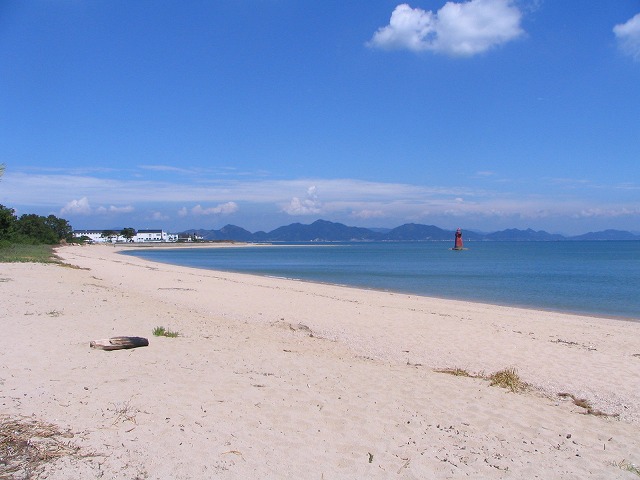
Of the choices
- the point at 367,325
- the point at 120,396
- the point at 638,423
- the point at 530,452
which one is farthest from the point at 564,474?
the point at 367,325

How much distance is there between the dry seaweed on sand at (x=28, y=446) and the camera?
430 cm

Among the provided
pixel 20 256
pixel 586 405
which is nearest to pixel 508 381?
pixel 586 405

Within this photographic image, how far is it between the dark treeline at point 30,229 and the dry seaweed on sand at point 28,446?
155 ft

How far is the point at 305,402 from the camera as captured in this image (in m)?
6.62

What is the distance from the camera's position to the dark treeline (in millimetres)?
49875

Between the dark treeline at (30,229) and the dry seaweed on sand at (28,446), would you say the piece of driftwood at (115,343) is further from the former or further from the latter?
the dark treeline at (30,229)

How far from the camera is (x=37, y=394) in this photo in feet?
20.5

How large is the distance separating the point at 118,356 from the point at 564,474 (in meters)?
6.56

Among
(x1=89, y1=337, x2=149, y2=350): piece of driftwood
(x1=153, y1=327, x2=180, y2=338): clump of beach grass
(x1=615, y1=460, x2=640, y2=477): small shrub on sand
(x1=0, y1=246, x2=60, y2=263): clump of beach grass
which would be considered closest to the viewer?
(x1=615, y1=460, x2=640, y2=477): small shrub on sand

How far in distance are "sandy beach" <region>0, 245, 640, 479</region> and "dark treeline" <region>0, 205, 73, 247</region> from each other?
4274 cm

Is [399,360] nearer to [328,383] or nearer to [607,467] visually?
[328,383]

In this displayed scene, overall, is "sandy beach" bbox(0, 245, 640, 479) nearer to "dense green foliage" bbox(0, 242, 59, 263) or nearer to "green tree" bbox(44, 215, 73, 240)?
"dense green foliage" bbox(0, 242, 59, 263)

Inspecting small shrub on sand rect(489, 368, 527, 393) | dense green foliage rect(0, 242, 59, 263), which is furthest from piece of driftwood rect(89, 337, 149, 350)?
dense green foliage rect(0, 242, 59, 263)

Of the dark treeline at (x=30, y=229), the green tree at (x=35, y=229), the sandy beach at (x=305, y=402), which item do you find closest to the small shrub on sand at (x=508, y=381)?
the sandy beach at (x=305, y=402)
